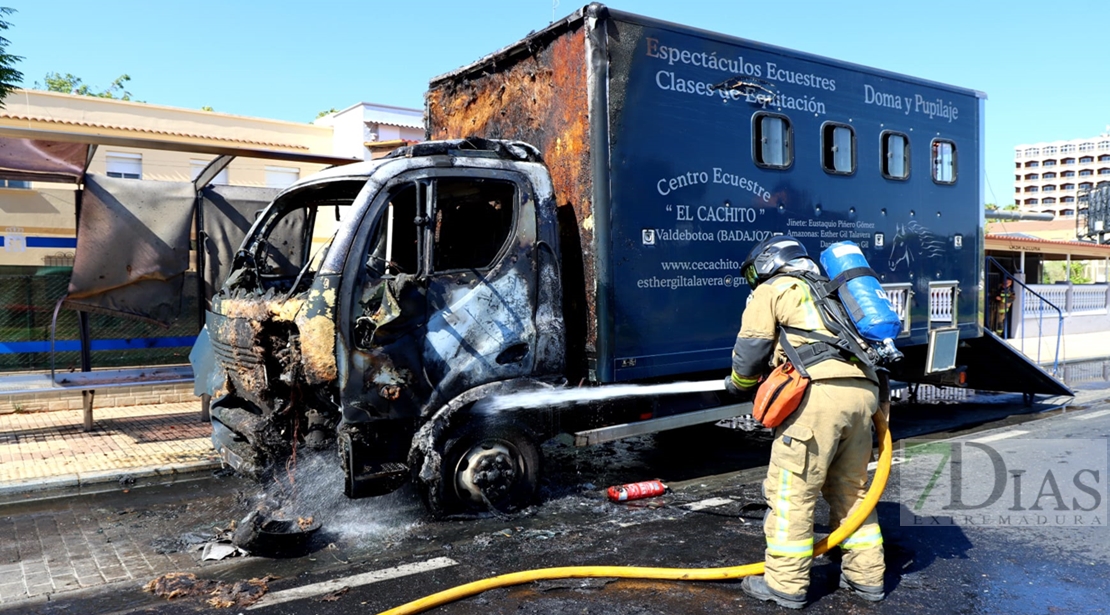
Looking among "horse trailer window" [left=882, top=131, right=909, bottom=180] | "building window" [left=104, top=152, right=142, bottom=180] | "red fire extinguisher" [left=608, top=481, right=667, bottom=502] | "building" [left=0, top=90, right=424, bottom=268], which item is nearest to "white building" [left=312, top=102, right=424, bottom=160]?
"building" [left=0, top=90, right=424, bottom=268]

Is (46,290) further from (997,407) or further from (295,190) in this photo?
(997,407)

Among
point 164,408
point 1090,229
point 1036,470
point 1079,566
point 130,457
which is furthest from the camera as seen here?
Answer: point 1090,229

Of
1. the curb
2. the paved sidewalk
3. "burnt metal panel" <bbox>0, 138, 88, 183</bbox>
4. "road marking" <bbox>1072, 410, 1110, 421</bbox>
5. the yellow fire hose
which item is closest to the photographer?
the yellow fire hose

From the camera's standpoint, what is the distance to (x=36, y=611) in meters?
4.09

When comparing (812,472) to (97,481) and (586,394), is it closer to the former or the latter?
(586,394)

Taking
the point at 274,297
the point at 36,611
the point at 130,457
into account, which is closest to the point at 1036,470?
the point at 274,297

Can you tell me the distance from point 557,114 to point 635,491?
114 inches

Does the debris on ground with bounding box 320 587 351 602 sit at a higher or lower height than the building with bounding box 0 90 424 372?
lower

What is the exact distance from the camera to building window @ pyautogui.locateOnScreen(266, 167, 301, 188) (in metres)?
16.3

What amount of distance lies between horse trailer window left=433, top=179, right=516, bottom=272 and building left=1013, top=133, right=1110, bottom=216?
4995 inches

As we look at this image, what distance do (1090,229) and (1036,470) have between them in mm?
36677

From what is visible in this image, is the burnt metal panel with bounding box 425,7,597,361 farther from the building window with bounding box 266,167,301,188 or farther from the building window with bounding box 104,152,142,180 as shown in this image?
the building window with bounding box 104,152,142,180

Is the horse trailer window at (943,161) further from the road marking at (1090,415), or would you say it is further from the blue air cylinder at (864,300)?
the blue air cylinder at (864,300)

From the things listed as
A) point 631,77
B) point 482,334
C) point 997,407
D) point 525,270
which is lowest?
point 997,407
